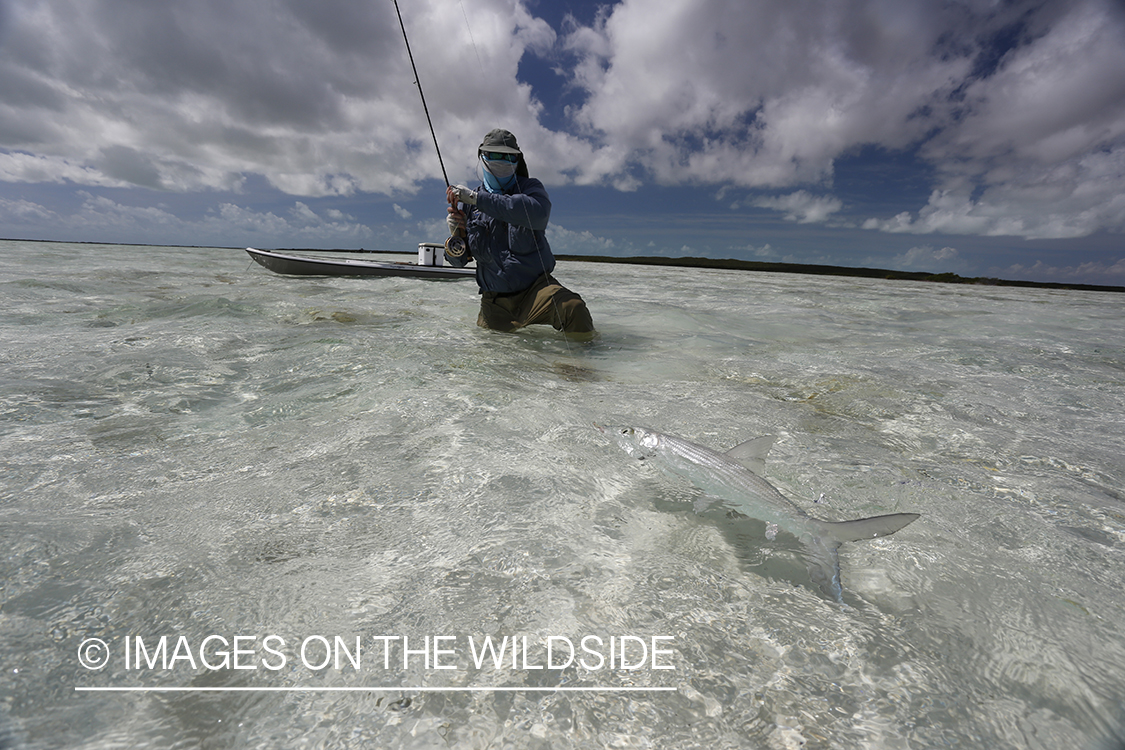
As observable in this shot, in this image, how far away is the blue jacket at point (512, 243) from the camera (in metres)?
5.82

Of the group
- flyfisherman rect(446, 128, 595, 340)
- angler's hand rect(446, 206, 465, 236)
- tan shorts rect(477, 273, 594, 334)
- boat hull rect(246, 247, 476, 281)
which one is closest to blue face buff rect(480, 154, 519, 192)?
flyfisherman rect(446, 128, 595, 340)

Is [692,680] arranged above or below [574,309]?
below

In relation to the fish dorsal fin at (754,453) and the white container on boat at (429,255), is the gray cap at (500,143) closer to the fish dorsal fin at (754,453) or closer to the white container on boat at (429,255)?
the fish dorsal fin at (754,453)

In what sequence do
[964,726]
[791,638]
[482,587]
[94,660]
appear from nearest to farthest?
[964,726]
[94,660]
[791,638]
[482,587]

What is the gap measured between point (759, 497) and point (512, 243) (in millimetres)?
4893

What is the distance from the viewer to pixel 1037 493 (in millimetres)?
2574

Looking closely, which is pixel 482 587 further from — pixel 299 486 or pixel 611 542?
pixel 299 486

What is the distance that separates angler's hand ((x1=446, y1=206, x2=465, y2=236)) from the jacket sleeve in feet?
1.91

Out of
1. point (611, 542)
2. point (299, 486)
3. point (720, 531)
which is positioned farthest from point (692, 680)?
point (299, 486)

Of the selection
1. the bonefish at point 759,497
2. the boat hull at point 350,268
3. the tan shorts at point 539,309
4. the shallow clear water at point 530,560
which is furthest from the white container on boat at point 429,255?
the bonefish at point 759,497

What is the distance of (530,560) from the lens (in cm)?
189

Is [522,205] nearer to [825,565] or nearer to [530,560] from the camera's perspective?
[530,560]

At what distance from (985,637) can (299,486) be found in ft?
9.12

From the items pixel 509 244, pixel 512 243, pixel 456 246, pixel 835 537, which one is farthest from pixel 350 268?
pixel 835 537
